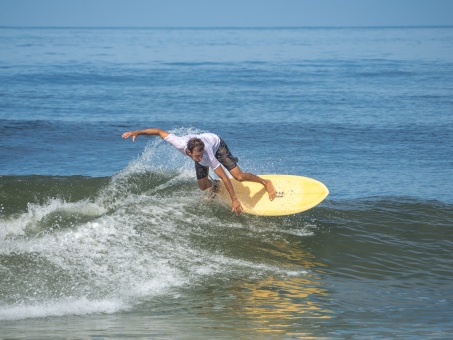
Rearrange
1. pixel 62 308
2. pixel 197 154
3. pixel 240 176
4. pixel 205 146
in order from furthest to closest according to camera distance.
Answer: pixel 240 176
pixel 205 146
pixel 197 154
pixel 62 308

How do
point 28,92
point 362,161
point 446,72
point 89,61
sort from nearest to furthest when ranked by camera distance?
1. point 362,161
2. point 28,92
3. point 446,72
4. point 89,61

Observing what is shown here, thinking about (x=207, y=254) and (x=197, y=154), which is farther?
(x=197, y=154)

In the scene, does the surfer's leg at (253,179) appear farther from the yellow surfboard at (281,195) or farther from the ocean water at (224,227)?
the ocean water at (224,227)

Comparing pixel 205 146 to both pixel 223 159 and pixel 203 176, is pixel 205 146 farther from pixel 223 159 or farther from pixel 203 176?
pixel 203 176

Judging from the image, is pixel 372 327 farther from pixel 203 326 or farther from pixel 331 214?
pixel 331 214

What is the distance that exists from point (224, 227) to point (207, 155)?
1362 mm

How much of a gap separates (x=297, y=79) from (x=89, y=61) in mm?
14150

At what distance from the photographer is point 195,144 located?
9.94 metres

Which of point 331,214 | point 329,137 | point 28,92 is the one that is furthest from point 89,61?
point 331,214

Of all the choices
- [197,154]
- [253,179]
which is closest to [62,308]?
[197,154]

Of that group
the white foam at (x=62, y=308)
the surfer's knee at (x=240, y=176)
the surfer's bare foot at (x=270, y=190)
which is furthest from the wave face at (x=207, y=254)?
the surfer's knee at (x=240, y=176)

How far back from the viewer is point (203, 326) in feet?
23.9

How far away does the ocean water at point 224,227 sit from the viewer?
7664 millimetres

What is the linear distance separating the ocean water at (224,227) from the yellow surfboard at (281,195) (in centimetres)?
26
